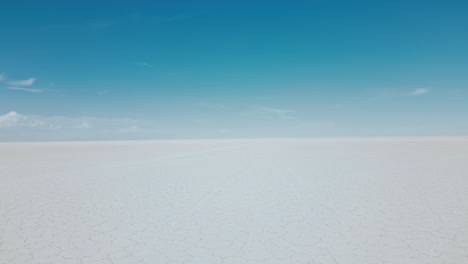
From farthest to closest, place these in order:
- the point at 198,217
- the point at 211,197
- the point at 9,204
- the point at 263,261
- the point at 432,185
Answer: the point at 432,185 < the point at 211,197 < the point at 9,204 < the point at 198,217 < the point at 263,261

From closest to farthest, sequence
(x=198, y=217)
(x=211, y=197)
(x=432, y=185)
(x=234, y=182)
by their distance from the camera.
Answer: (x=198, y=217)
(x=211, y=197)
(x=432, y=185)
(x=234, y=182)

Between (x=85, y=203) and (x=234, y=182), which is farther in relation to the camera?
(x=234, y=182)

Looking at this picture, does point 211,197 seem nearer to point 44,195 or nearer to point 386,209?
point 386,209

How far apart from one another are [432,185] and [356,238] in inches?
177

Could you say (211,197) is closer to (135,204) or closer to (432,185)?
(135,204)

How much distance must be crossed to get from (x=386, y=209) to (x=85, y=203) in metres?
5.57

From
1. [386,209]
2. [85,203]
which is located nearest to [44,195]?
[85,203]

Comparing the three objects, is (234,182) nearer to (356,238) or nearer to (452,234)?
(356,238)

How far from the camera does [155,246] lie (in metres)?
3.15

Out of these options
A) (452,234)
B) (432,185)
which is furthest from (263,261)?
(432,185)

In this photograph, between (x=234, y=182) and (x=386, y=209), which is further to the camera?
(x=234, y=182)

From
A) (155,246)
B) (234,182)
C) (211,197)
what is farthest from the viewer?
(234,182)

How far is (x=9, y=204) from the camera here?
4969 millimetres

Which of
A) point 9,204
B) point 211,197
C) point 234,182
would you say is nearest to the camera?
point 9,204
